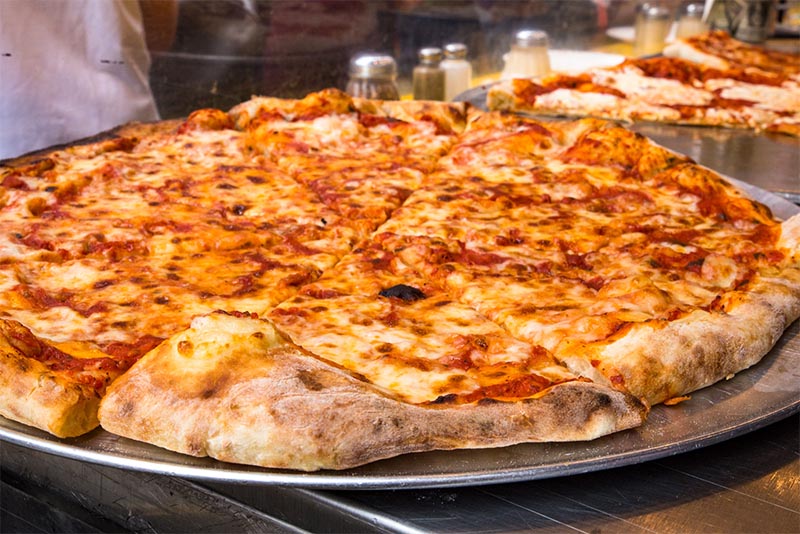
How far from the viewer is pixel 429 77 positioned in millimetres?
5344

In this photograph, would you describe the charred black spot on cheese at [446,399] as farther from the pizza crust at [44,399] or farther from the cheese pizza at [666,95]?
the cheese pizza at [666,95]

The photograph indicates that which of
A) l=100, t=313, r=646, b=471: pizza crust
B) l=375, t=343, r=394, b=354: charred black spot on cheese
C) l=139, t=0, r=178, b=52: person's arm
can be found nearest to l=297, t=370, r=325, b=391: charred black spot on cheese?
l=100, t=313, r=646, b=471: pizza crust

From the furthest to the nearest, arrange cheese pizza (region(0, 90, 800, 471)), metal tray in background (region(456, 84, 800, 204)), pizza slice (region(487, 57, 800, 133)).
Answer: pizza slice (region(487, 57, 800, 133)), metal tray in background (region(456, 84, 800, 204)), cheese pizza (region(0, 90, 800, 471))

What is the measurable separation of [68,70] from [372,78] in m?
1.52

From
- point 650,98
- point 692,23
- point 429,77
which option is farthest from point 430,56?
point 692,23

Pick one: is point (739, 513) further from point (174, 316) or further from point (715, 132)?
point (715, 132)

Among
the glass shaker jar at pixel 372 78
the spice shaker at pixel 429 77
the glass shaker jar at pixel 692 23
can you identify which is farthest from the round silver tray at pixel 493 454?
the glass shaker jar at pixel 692 23

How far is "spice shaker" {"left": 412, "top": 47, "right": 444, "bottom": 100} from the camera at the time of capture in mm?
5320

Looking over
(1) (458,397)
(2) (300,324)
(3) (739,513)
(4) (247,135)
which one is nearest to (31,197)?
A: (4) (247,135)

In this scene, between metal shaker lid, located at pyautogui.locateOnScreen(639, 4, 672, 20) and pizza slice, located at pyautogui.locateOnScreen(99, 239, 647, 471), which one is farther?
metal shaker lid, located at pyautogui.locateOnScreen(639, 4, 672, 20)

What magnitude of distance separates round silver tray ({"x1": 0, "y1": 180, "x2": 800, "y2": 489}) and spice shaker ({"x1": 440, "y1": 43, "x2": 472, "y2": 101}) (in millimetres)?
3978

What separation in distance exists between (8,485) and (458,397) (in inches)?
46.7

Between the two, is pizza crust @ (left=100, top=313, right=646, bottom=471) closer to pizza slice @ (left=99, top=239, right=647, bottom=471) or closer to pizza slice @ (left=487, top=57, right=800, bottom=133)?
pizza slice @ (left=99, top=239, right=647, bottom=471)

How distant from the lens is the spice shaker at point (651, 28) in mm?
8328
